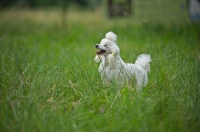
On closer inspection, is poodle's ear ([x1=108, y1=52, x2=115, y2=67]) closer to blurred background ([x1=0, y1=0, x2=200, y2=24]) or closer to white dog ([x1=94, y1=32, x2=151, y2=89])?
white dog ([x1=94, y1=32, x2=151, y2=89])

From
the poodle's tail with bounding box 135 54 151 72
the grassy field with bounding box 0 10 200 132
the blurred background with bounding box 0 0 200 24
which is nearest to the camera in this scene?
the grassy field with bounding box 0 10 200 132

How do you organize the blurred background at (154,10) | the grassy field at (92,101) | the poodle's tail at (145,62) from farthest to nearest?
the blurred background at (154,10), the poodle's tail at (145,62), the grassy field at (92,101)

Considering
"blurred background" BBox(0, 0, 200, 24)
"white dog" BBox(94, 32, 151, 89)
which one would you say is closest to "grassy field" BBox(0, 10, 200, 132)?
"white dog" BBox(94, 32, 151, 89)

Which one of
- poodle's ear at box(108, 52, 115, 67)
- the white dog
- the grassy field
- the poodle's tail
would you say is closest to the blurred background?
the poodle's tail

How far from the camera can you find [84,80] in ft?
10.5

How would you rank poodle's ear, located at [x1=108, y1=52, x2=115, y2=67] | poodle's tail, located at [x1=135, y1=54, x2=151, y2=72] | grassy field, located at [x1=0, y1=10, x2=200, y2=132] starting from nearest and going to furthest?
grassy field, located at [x1=0, y1=10, x2=200, y2=132]
poodle's ear, located at [x1=108, y1=52, x2=115, y2=67]
poodle's tail, located at [x1=135, y1=54, x2=151, y2=72]

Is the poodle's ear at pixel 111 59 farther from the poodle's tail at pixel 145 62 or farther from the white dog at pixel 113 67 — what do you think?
the poodle's tail at pixel 145 62

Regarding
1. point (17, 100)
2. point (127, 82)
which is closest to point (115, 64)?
point (127, 82)

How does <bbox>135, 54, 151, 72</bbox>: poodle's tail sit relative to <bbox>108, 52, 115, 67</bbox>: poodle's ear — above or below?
below

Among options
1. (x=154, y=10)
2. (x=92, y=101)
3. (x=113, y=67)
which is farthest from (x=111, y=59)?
(x=154, y=10)

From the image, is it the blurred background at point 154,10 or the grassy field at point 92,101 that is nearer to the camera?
the grassy field at point 92,101

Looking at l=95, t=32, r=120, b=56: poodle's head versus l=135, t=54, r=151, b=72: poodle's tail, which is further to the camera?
l=135, t=54, r=151, b=72: poodle's tail

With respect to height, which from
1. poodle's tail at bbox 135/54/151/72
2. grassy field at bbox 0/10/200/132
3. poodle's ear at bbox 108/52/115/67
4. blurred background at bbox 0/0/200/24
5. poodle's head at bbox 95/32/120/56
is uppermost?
blurred background at bbox 0/0/200/24

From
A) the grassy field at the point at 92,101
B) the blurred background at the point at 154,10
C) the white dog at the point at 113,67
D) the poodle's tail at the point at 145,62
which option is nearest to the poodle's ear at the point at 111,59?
the white dog at the point at 113,67
